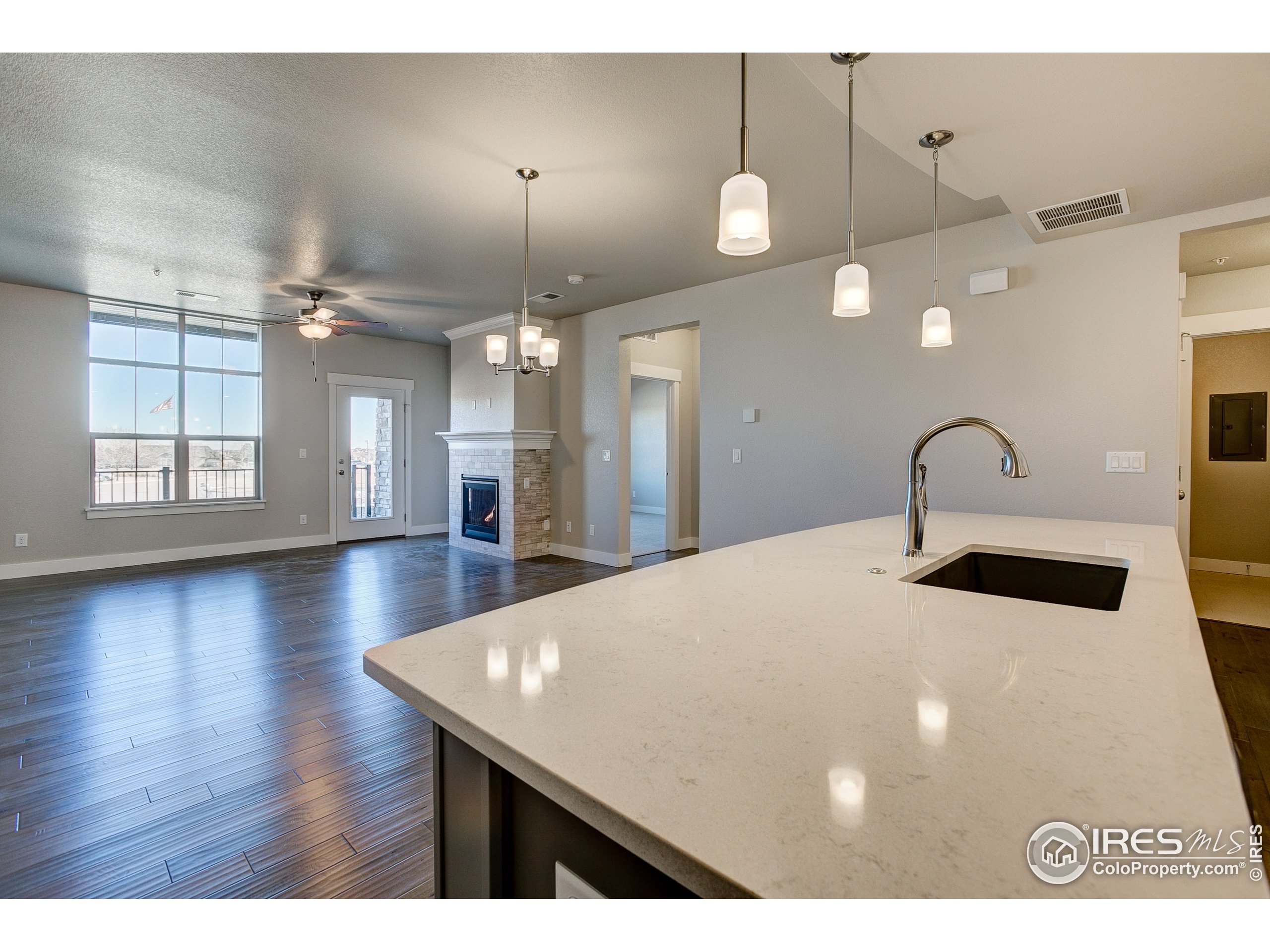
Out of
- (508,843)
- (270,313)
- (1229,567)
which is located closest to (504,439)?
(270,313)

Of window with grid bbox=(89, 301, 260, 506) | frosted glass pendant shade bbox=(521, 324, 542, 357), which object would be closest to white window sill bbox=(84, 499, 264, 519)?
window with grid bbox=(89, 301, 260, 506)

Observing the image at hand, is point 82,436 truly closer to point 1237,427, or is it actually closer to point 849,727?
point 849,727

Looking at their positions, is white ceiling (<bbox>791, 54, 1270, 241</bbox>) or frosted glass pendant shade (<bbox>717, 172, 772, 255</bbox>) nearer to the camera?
frosted glass pendant shade (<bbox>717, 172, 772, 255</bbox>)

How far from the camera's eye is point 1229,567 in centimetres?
521

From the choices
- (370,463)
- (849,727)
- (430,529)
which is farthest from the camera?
(430,529)

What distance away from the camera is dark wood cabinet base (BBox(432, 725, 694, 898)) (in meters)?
0.70

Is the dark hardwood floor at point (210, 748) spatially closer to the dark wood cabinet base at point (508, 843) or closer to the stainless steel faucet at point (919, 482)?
the dark wood cabinet base at point (508, 843)

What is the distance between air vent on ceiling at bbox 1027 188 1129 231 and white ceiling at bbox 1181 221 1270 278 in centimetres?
80

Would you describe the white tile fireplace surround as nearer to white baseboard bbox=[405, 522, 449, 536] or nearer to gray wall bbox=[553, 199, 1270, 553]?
white baseboard bbox=[405, 522, 449, 536]

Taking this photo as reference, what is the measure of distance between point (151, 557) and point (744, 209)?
284 inches
